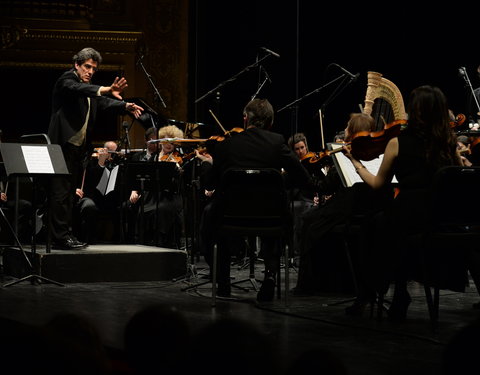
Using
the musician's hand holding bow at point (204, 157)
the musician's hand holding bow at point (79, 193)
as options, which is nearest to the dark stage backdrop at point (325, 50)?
the musician's hand holding bow at point (79, 193)

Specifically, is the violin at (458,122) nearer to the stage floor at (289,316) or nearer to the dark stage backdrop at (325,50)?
the stage floor at (289,316)

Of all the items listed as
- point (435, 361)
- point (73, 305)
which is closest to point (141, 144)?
point (73, 305)

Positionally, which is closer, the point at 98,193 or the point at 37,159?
the point at 37,159

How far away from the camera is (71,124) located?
613 centimetres

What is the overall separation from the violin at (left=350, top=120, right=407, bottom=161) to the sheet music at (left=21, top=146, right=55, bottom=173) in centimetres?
228

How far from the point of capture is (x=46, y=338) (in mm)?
992

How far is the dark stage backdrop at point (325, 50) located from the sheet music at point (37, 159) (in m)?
4.45

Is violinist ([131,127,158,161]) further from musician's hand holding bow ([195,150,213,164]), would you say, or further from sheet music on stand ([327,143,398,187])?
sheet music on stand ([327,143,398,187])

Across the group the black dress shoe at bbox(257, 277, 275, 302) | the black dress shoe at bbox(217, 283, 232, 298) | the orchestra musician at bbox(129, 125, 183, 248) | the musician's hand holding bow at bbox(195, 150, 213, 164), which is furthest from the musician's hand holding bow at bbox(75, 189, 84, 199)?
the black dress shoe at bbox(257, 277, 275, 302)

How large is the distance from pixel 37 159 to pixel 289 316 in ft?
7.18

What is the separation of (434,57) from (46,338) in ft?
30.0

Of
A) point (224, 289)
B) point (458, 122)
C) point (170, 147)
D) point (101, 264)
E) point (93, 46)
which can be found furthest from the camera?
point (93, 46)

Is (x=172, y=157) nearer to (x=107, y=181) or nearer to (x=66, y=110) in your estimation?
(x=107, y=181)

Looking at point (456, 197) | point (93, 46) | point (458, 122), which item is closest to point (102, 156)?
point (93, 46)
